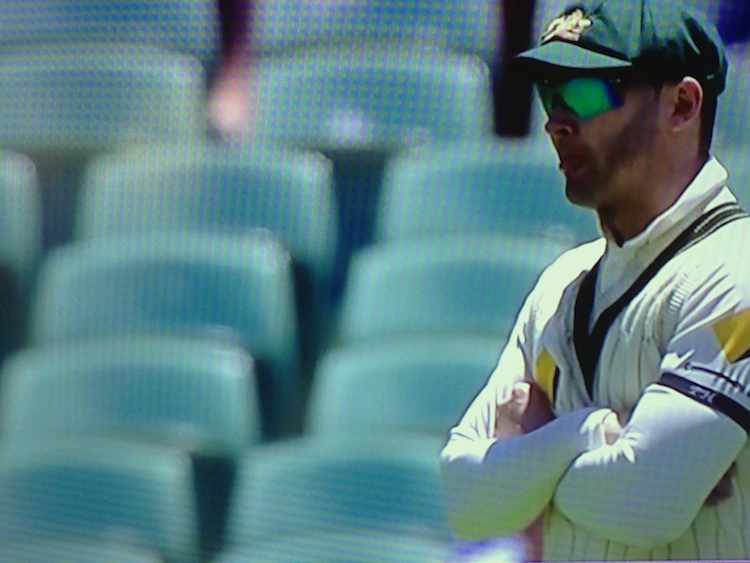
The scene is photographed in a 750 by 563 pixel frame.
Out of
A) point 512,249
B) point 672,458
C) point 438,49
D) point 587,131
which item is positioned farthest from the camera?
point 438,49

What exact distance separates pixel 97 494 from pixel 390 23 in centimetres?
60

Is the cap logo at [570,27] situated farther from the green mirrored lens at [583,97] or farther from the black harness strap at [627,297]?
the black harness strap at [627,297]

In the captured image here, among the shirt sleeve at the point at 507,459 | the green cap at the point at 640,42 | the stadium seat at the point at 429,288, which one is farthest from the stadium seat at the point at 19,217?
the green cap at the point at 640,42

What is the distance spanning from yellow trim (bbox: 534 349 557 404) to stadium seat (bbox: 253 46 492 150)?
59 cm

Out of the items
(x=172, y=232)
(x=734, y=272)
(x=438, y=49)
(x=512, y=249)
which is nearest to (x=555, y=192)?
(x=512, y=249)

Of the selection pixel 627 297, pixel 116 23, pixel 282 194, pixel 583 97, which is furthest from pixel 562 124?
pixel 116 23

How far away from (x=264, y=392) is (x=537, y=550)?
482 mm

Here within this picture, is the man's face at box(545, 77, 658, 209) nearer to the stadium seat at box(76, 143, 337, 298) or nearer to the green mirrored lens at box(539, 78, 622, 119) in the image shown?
the green mirrored lens at box(539, 78, 622, 119)

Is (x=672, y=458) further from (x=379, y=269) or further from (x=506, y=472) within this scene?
(x=379, y=269)

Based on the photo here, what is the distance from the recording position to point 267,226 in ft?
5.90

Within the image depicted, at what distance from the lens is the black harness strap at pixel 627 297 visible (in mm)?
1163

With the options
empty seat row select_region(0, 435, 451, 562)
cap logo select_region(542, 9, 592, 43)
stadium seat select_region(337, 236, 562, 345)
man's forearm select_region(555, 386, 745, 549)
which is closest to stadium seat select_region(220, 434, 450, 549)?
empty seat row select_region(0, 435, 451, 562)

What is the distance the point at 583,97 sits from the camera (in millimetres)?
1215

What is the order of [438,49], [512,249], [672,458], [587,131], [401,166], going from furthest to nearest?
[438,49] < [401,166] < [512,249] < [587,131] < [672,458]
